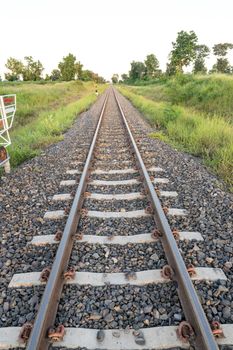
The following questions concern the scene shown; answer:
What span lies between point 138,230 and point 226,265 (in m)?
1.08

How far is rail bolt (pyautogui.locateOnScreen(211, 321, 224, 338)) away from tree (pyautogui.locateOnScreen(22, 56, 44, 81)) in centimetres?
9327

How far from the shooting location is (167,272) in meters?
2.62

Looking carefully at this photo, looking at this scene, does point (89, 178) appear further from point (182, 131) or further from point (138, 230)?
point (182, 131)

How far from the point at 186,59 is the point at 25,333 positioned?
61.2 metres

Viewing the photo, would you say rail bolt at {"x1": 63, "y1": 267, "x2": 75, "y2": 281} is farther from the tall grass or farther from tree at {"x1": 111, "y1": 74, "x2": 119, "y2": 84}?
tree at {"x1": 111, "y1": 74, "x2": 119, "y2": 84}

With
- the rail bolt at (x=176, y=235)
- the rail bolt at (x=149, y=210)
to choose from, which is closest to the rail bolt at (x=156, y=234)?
the rail bolt at (x=176, y=235)

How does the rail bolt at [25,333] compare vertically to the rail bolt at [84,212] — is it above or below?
below

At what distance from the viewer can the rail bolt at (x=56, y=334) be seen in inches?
78.5

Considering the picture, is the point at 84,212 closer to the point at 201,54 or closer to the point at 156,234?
the point at 156,234

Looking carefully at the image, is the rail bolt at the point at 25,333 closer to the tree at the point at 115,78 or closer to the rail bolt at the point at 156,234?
the rail bolt at the point at 156,234

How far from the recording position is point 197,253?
2.96m

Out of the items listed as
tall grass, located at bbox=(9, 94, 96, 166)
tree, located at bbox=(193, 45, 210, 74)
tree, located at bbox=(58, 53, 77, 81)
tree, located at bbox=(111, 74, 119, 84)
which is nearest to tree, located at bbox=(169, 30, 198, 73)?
tree, located at bbox=(193, 45, 210, 74)

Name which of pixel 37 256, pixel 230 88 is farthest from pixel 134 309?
pixel 230 88

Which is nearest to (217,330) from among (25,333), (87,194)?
(25,333)
